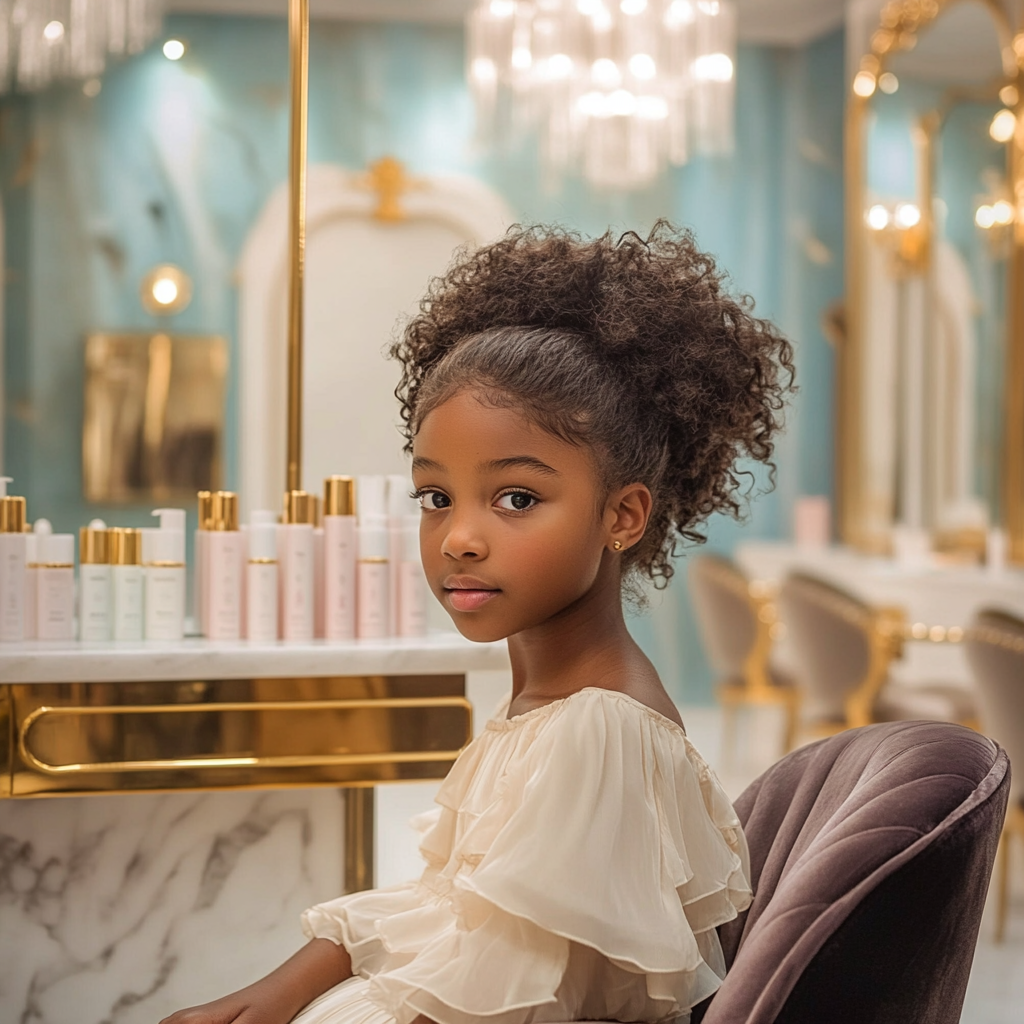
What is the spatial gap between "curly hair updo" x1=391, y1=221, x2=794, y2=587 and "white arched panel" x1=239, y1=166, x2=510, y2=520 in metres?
3.33

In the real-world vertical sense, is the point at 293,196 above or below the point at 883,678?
above

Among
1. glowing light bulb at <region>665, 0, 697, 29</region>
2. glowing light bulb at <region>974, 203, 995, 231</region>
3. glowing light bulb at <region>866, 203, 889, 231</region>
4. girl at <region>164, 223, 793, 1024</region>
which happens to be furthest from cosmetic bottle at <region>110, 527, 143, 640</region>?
glowing light bulb at <region>866, 203, 889, 231</region>

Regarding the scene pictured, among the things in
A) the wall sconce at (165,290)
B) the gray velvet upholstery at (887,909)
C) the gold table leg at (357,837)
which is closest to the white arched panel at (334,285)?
the wall sconce at (165,290)

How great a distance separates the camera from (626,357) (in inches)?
40.2

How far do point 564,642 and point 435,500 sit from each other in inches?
6.1

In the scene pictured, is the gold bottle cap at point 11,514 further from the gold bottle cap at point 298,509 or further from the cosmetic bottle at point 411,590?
the cosmetic bottle at point 411,590

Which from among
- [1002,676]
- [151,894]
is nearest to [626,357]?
[151,894]

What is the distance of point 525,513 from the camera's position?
96 cm

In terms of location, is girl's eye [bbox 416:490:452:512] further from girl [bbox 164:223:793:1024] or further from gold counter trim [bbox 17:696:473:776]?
gold counter trim [bbox 17:696:473:776]

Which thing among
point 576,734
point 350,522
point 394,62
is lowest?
point 576,734

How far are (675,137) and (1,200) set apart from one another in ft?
7.85

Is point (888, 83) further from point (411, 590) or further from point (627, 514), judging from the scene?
point (627, 514)

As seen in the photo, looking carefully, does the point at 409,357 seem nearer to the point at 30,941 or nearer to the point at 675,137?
the point at 30,941

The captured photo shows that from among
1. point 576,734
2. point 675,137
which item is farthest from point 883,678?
point 576,734
